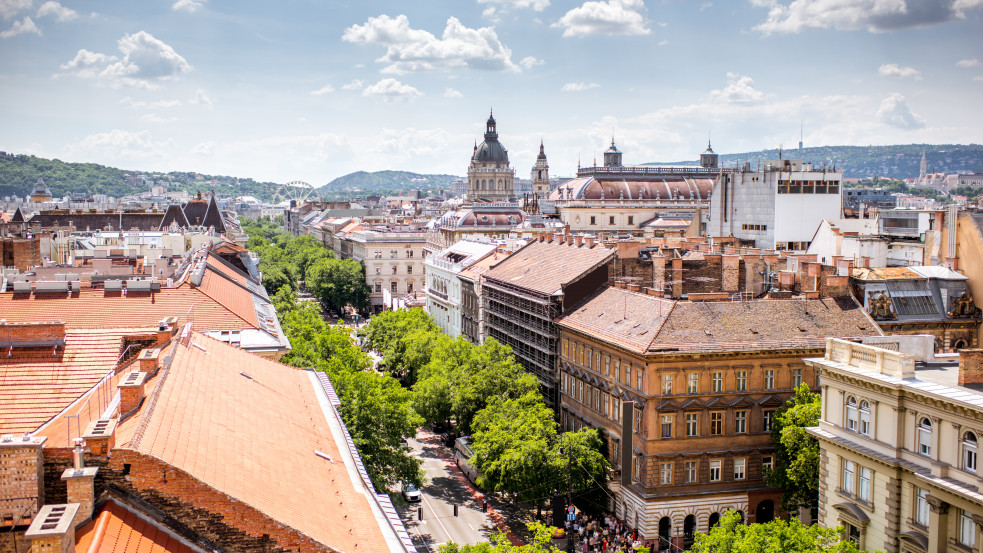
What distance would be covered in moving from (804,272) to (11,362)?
55.0 m

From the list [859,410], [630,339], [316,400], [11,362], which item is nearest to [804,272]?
[630,339]

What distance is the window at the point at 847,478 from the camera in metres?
44.0

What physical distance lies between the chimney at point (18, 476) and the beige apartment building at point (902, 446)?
32.1 meters

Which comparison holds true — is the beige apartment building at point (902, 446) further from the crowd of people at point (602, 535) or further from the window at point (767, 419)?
the crowd of people at point (602, 535)

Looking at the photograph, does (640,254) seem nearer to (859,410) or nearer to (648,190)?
(859,410)

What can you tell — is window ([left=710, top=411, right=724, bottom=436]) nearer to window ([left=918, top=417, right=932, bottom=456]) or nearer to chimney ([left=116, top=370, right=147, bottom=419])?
window ([left=918, top=417, right=932, bottom=456])

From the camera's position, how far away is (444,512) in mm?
64562

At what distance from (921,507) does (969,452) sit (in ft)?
12.8

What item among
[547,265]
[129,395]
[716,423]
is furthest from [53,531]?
[547,265]

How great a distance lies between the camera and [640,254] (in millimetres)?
81188

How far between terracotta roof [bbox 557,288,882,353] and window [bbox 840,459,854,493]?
50.5 feet

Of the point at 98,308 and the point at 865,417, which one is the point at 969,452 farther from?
the point at 98,308

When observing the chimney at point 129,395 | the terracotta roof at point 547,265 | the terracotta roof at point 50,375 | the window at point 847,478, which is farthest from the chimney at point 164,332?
the terracotta roof at point 547,265

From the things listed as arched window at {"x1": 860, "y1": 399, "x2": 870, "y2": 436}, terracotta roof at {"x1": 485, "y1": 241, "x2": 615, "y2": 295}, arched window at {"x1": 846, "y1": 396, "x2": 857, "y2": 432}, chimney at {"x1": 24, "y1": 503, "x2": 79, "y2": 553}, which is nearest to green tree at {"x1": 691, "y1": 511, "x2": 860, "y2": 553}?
arched window at {"x1": 860, "y1": 399, "x2": 870, "y2": 436}
